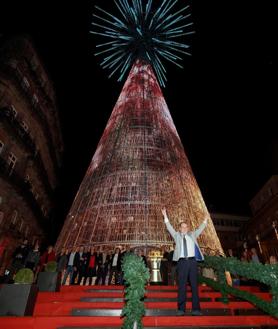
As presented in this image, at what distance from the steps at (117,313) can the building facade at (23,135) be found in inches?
553

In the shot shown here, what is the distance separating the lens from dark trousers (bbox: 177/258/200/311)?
5.37 m

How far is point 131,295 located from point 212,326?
1856 mm

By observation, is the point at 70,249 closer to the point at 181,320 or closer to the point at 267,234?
the point at 181,320

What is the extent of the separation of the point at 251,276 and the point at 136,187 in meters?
4.47

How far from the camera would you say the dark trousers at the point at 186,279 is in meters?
5.37

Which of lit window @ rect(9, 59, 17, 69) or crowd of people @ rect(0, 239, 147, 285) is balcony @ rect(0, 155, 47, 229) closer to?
lit window @ rect(9, 59, 17, 69)

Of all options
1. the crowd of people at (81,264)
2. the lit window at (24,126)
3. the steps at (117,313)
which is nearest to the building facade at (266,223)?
the crowd of people at (81,264)

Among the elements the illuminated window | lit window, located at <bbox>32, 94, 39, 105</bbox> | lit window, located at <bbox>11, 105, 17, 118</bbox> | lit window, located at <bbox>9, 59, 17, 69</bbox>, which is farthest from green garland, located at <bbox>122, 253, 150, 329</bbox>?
lit window, located at <bbox>32, 94, 39, 105</bbox>

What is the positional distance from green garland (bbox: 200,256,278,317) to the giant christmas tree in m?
1.15

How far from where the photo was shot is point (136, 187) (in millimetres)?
8984

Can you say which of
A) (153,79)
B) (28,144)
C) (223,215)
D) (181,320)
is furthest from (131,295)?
(223,215)

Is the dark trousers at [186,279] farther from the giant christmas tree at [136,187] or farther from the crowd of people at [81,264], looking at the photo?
the crowd of people at [81,264]

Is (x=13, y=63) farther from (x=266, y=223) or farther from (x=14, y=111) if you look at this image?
(x=266, y=223)

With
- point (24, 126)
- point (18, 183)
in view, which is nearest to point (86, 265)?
point (18, 183)
